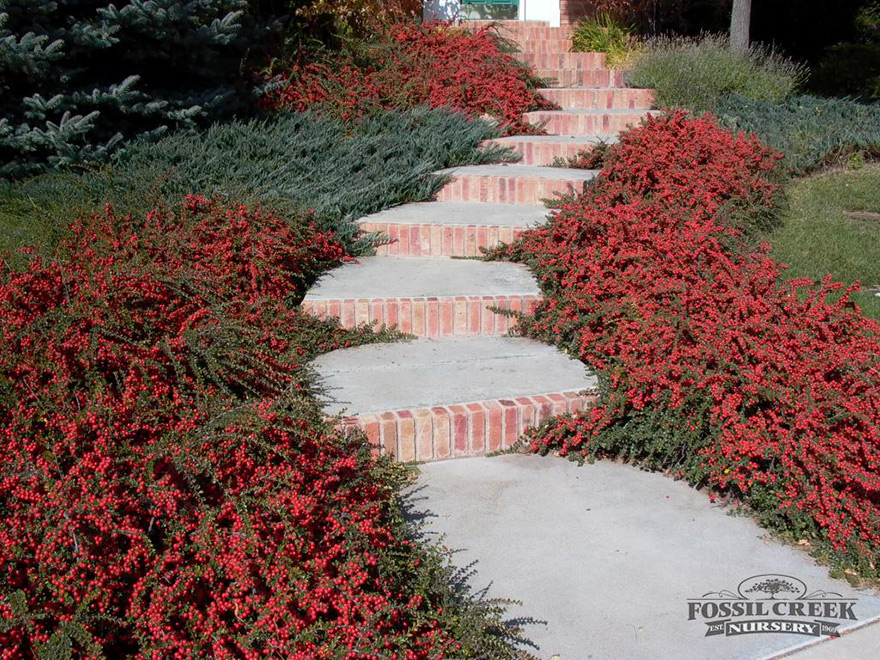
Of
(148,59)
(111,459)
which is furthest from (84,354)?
(148,59)

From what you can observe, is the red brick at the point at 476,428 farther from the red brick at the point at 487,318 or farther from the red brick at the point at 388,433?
the red brick at the point at 487,318

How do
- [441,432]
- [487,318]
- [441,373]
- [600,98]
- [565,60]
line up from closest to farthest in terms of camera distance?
[441,432] → [441,373] → [487,318] → [600,98] → [565,60]

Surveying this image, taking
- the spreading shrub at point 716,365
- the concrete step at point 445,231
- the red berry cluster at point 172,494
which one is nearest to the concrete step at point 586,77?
the concrete step at point 445,231

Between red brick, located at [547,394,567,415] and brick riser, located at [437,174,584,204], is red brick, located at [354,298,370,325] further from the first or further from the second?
brick riser, located at [437,174,584,204]

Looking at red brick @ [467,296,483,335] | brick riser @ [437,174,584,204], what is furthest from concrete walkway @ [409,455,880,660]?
brick riser @ [437,174,584,204]

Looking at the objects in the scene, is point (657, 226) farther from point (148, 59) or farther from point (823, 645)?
point (148, 59)

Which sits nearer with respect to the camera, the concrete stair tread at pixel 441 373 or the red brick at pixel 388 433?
the red brick at pixel 388 433

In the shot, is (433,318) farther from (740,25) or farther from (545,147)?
(740,25)

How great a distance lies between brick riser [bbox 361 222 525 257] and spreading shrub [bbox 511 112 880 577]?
1.54ft

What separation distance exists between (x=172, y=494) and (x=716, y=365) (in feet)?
7.29

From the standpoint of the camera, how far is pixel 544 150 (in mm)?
7102

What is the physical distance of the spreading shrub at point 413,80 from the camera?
7.54 meters

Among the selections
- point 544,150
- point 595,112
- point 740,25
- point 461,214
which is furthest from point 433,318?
point 740,25

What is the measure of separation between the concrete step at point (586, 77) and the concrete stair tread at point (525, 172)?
2.90 meters
